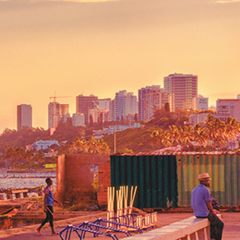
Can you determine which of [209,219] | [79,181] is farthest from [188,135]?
[209,219]

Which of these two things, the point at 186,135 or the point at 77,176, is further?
the point at 186,135

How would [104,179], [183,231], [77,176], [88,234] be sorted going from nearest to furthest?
1. [183,231]
2. [88,234]
3. [104,179]
4. [77,176]

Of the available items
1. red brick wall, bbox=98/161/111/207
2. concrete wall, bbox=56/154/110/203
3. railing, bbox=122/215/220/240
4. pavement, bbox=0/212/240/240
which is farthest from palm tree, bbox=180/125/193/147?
railing, bbox=122/215/220/240

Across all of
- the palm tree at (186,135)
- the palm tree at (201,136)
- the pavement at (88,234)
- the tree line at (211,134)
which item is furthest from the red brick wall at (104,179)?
the palm tree at (186,135)

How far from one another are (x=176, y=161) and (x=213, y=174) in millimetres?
1567

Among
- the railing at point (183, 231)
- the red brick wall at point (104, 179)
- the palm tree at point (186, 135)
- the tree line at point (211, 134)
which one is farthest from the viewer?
the palm tree at point (186, 135)

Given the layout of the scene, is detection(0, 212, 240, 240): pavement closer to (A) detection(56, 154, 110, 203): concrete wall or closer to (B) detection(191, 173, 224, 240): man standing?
(B) detection(191, 173, 224, 240): man standing

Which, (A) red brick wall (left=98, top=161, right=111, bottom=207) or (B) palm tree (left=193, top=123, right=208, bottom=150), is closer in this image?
(A) red brick wall (left=98, top=161, right=111, bottom=207)

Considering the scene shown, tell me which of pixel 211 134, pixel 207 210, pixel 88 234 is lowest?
pixel 88 234

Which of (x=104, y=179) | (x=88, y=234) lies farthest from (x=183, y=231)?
(x=104, y=179)

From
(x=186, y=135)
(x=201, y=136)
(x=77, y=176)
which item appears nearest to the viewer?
(x=77, y=176)

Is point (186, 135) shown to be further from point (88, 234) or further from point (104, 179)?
point (88, 234)

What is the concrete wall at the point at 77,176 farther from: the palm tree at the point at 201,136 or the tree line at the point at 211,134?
the palm tree at the point at 201,136

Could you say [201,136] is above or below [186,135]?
below
